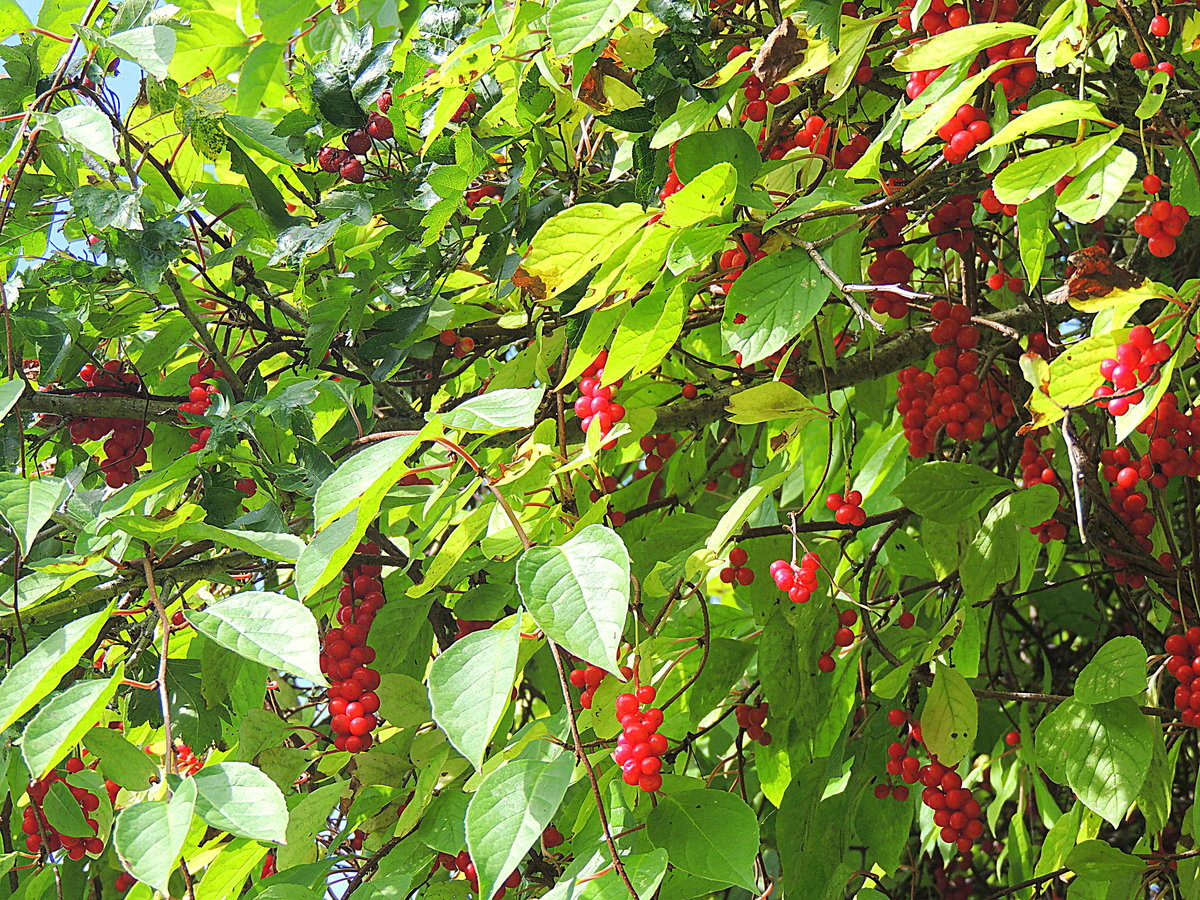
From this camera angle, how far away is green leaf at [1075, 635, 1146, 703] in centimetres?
105

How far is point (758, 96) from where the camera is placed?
1.07 meters

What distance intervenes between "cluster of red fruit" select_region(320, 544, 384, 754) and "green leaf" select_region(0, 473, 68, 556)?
12.3 inches

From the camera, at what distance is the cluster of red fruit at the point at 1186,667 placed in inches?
43.3

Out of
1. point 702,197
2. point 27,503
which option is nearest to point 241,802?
point 27,503

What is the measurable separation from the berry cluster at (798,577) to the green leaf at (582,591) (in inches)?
12.4

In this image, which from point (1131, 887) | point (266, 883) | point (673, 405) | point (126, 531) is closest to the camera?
point (126, 531)

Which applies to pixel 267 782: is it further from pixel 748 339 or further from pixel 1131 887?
pixel 1131 887

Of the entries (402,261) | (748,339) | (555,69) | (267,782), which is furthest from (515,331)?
(267,782)

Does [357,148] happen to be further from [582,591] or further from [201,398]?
[582,591]

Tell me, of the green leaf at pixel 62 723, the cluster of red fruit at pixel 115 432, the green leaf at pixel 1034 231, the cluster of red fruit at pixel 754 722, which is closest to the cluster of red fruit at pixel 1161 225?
the green leaf at pixel 1034 231

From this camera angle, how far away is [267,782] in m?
0.74

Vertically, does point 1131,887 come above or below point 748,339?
below

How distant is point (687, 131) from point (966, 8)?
25 cm

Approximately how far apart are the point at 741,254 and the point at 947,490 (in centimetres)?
33
